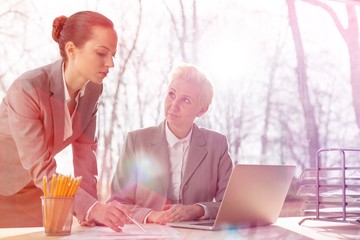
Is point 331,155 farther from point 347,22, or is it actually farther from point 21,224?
point 21,224

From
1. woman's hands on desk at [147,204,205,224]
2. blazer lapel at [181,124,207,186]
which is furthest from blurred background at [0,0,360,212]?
woman's hands on desk at [147,204,205,224]

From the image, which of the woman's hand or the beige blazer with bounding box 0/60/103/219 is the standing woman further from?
the woman's hand

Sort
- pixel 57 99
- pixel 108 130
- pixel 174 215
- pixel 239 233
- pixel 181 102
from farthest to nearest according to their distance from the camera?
pixel 108 130 < pixel 181 102 < pixel 57 99 < pixel 174 215 < pixel 239 233

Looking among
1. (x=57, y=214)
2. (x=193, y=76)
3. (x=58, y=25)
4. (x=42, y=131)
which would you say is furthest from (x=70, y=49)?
(x=57, y=214)

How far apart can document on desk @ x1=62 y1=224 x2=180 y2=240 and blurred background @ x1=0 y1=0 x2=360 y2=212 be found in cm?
108

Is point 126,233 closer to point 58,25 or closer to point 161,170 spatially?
point 161,170

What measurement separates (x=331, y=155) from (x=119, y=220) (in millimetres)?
2110

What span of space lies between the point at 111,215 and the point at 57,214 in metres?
0.18

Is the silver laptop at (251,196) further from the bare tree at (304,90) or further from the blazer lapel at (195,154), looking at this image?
the bare tree at (304,90)

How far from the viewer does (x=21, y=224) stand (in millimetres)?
2254

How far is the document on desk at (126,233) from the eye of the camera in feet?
4.39

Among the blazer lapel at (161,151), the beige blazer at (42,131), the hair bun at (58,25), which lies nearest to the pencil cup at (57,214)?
the beige blazer at (42,131)

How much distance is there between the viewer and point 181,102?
2.25 m

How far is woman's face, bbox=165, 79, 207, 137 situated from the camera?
2236 millimetres
